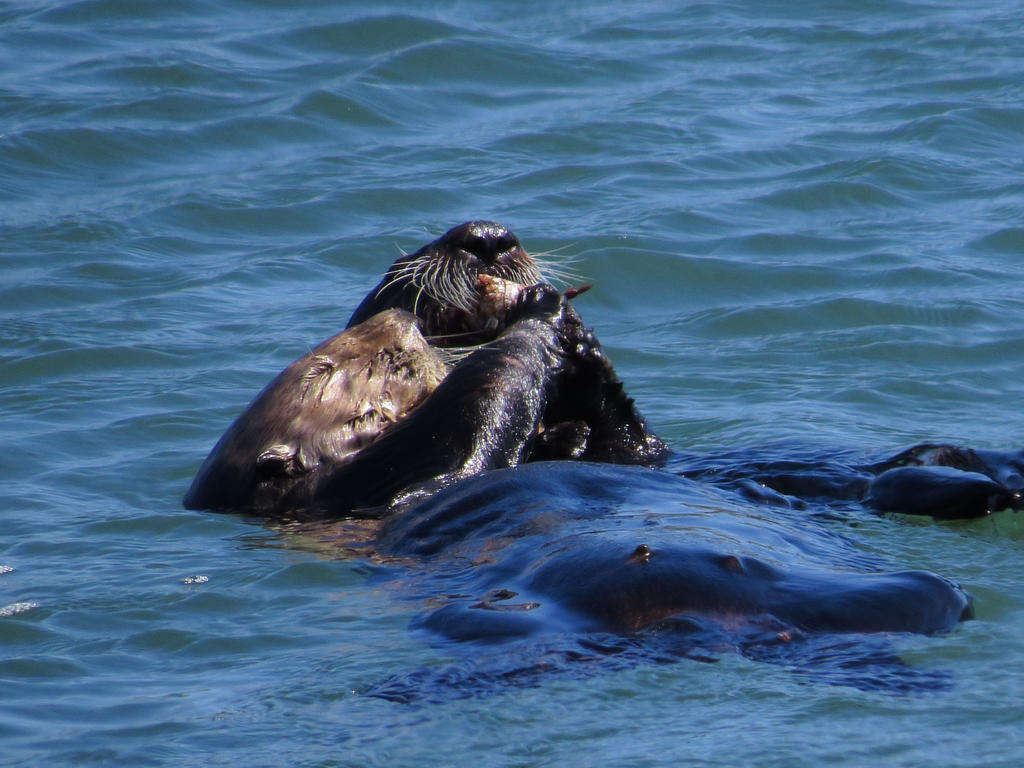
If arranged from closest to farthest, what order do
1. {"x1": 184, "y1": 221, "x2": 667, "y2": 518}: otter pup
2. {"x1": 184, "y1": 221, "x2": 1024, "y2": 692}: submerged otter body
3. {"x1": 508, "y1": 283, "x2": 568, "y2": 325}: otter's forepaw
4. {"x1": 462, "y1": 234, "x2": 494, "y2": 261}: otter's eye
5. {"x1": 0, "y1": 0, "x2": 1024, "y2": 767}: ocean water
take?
1. {"x1": 0, "y1": 0, "x2": 1024, "y2": 767}: ocean water
2. {"x1": 184, "y1": 221, "x2": 1024, "y2": 692}: submerged otter body
3. {"x1": 184, "y1": 221, "x2": 667, "y2": 518}: otter pup
4. {"x1": 508, "y1": 283, "x2": 568, "y2": 325}: otter's forepaw
5. {"x1": 462, "y1": 234, "x2": 494, "y2": 261}: otter's eye

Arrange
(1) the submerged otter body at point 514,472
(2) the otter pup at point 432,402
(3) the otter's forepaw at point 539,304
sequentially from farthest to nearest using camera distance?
(3) the otter's forepaw at point 539,304
(2) the otter pup at point 432,402
(1) the submerged otter body at point 514,472

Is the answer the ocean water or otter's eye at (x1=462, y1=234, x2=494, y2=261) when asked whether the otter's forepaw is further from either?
the ocean water

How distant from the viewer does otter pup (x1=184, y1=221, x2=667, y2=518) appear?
15.4ft

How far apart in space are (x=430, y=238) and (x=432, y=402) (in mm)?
4277

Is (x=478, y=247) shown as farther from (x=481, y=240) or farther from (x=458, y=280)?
(x=458, y=280)

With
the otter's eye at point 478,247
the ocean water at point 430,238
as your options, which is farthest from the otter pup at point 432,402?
the ocean water at point 430,238

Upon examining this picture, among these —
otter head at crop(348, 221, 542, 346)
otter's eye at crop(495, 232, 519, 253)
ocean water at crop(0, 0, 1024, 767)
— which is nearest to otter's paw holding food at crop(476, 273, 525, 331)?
otter head at crop(348, 221, 542, 346)

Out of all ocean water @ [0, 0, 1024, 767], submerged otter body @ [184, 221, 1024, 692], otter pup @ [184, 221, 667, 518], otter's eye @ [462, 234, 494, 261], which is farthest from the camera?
otter's eye @ [462, 234, 494, 261]

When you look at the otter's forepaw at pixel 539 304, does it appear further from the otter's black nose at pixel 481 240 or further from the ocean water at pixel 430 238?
the ocean water at pixel 430 238

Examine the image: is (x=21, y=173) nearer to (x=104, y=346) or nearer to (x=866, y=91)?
(x=104, y=346)

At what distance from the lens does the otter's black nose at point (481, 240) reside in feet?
17.4

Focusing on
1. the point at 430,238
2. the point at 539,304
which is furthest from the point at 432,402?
the point at 430,238

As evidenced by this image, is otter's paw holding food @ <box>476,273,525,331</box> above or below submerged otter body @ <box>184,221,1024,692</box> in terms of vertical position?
above

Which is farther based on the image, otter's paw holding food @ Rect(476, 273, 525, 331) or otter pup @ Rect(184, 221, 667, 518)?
otter's paw holding food @ Rect(476, 273, 525, 331)
